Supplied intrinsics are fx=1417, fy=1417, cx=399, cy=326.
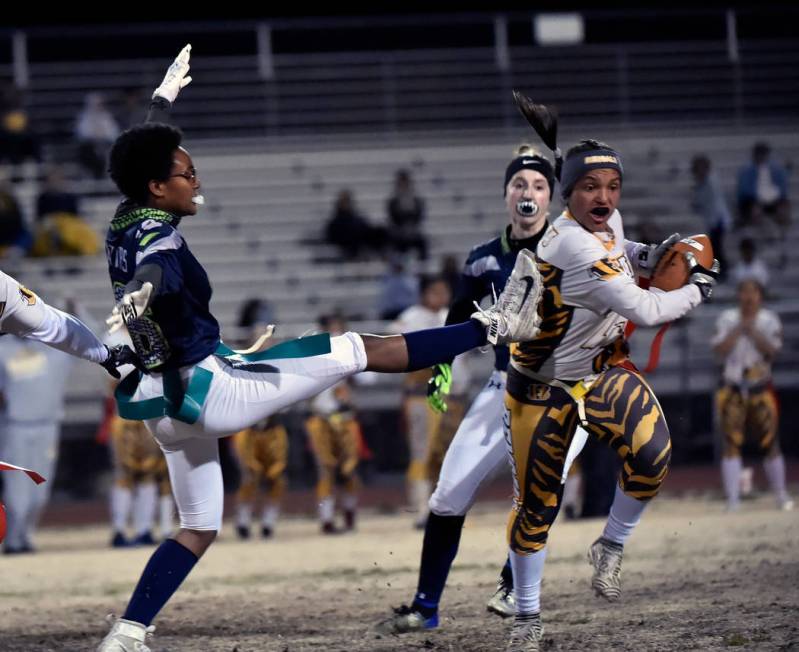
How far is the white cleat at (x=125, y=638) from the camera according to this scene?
5918mm

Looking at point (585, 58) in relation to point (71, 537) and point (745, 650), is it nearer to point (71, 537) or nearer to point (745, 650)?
point (71, 537)

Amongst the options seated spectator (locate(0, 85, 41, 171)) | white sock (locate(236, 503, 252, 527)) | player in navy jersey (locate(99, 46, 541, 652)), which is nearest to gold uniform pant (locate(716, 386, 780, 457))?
white sock (locate(236, 503, 252, 527))

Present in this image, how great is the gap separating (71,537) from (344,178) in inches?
311

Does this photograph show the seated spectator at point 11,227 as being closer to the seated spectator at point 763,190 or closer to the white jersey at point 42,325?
the seated spectator at point 763,190

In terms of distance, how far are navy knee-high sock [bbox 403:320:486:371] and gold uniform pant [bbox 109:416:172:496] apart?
6.48 meters

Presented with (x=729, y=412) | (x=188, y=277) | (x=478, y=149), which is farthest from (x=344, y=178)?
(x=188, y=277)

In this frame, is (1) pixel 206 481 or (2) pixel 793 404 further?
(2) pixel 793 404

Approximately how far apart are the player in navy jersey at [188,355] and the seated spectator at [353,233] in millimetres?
11957

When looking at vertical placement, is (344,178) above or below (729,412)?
above

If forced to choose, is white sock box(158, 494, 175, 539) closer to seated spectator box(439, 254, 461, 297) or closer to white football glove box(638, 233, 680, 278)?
seated spectator box(439, 254, 461, 297)

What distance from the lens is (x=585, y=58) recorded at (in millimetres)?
20797

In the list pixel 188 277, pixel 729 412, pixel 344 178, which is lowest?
pixel 729 412

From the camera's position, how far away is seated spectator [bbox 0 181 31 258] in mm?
16844

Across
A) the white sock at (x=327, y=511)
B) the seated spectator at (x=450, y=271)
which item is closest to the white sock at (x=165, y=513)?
the white sock at (x=327, y=511)
